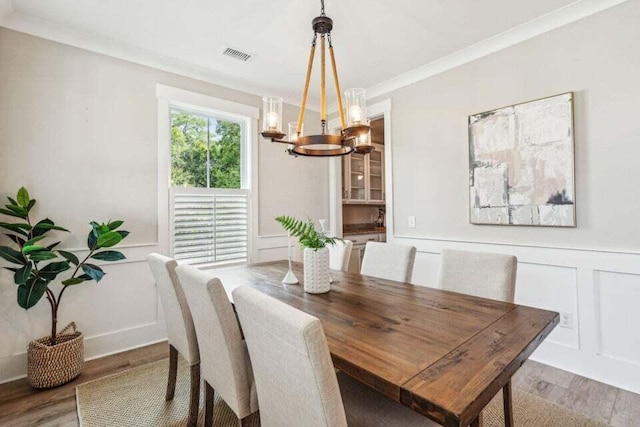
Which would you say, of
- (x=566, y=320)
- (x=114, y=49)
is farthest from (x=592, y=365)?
(x=114, y=49)

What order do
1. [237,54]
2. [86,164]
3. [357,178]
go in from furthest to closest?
1. [357,178]
2. [237,54]
3. [86,164]

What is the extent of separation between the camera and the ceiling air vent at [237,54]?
2789 mm

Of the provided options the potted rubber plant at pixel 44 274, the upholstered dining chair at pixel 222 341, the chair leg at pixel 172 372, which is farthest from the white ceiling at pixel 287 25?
the chair leg at pixel 172 372

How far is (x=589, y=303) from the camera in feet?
7.27

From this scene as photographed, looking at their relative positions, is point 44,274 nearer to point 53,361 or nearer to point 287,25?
point 53,361

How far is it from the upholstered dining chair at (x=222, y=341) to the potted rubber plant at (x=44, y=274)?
1337mm

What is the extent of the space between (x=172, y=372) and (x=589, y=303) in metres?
2.91

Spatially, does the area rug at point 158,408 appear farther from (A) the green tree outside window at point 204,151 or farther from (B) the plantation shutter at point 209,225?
(A) the green tree outside window at point 204,151

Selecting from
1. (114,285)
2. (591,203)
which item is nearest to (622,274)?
(591,203)

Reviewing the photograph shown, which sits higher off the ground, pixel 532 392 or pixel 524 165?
pixel 524 165

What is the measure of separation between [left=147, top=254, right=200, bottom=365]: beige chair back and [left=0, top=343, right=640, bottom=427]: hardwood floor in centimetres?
82

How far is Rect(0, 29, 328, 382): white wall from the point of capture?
229 centimetres

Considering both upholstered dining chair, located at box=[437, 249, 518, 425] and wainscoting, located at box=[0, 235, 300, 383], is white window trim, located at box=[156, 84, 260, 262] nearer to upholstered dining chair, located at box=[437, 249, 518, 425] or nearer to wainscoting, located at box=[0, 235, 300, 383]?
wainscoting, located at box=[0, 235, 300, 383]

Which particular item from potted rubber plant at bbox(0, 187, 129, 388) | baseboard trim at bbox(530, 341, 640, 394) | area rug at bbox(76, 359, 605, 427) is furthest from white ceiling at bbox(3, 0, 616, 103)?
area rug at bbox(76, 359, 605, 427)
